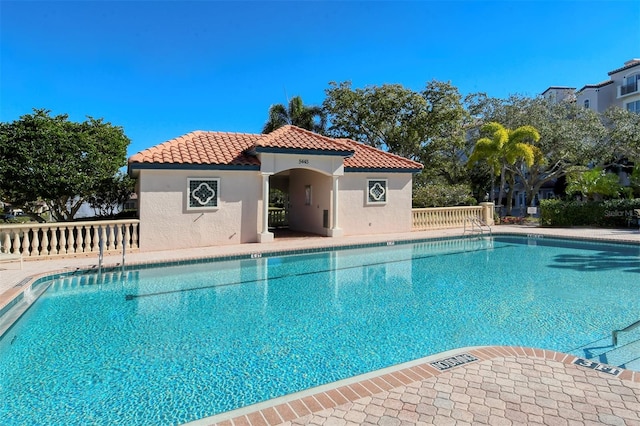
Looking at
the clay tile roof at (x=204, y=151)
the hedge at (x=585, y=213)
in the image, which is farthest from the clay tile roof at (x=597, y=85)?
the clay tile roof at (x=204, y=151)

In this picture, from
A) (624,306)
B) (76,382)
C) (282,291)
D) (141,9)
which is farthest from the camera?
(141,9)

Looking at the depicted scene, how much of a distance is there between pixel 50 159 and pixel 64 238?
6.06 meters

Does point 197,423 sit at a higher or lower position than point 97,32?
lower

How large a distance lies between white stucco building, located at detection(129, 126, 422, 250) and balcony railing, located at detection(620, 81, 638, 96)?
36.9 meters

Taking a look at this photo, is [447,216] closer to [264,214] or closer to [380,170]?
[380,170]

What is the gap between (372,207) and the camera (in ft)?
65.6

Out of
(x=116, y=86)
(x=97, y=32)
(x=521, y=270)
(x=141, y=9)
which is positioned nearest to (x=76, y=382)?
(x=521, y=270)

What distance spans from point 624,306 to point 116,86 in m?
29.7

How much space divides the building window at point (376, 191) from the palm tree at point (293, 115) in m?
14.8

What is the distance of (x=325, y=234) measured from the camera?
63.2ft

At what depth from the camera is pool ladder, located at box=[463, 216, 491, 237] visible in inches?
810

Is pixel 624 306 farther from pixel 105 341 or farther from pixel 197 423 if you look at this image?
pixel 105 341

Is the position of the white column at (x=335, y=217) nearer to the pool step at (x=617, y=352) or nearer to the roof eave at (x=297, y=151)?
the roof eave at (x=297, y=151)

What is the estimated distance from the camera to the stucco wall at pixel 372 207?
758 inches
